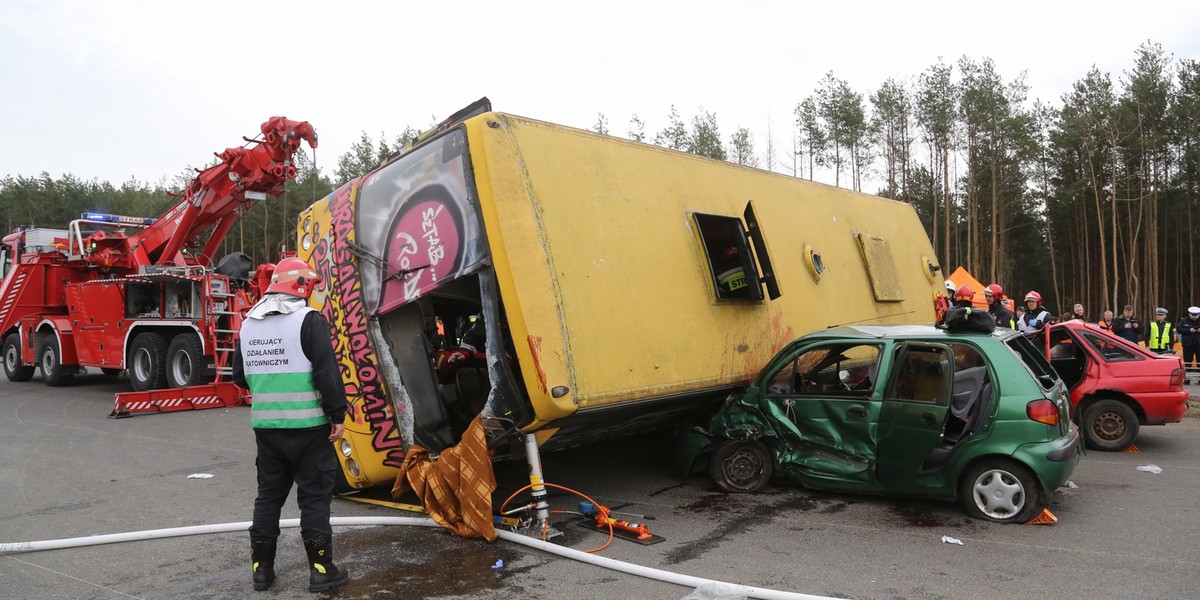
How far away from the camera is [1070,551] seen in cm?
481

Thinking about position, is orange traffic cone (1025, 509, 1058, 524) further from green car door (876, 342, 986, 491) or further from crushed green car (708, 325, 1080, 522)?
green car door (876, 342, 986, 491)

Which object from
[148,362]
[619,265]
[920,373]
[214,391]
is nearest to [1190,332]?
[920,373]

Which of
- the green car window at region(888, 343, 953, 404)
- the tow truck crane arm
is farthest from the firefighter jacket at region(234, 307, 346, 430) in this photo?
the tow truck crane arm

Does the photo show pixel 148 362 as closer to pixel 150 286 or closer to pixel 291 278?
pixel 150 286

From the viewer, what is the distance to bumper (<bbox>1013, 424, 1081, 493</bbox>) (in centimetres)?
518

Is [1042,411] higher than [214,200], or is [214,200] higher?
[214,200]

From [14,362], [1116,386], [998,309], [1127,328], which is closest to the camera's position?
[1116,386]

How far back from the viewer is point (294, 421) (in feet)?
13.7

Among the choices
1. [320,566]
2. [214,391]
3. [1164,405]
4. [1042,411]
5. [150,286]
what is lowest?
[320,566]

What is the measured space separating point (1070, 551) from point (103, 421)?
11.6 metres

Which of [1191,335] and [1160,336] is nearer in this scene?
[1191,335]

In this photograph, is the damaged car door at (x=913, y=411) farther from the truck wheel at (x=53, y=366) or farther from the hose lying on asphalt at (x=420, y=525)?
the truck wheel at (x=53, y=366)

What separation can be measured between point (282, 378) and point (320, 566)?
104 centimetres

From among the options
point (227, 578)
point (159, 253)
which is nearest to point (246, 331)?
point (227, 578)
